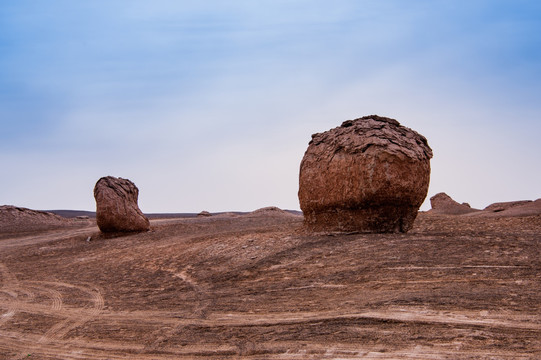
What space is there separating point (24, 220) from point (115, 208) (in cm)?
1062

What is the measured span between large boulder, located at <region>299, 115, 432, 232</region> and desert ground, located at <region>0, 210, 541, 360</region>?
49cm

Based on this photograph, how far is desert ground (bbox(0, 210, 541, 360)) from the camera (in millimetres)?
4461

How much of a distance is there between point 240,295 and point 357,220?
140 inches

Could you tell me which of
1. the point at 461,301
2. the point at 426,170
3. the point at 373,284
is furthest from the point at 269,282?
the point at 426,170

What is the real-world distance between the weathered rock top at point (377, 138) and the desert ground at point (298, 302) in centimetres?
167

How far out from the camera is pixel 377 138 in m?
9.26

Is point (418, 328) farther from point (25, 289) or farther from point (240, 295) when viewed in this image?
point (25, 289)

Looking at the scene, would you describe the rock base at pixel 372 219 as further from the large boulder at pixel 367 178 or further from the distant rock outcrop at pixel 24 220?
the distant rock outcrop at pixel 24 220

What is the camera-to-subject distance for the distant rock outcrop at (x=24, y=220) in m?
23.3

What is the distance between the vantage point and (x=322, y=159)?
32.8 ft

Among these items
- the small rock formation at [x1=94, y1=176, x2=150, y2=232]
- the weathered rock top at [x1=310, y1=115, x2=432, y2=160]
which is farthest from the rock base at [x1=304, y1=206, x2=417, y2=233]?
the small rock formation at [x1=94, y1=176, x2=150, y2=232]

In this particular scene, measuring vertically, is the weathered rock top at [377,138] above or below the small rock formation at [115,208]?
above

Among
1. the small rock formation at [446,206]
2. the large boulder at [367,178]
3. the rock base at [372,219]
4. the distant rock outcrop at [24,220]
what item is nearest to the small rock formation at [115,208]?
the distant rock outcrop at [24,220]

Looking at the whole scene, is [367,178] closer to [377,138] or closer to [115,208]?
[377,138]
